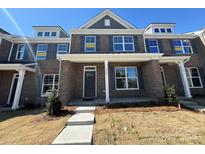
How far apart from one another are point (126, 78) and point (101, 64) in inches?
101

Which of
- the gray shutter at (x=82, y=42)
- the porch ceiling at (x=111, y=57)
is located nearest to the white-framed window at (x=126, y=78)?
the porch ceiling at (x=111, y=57)

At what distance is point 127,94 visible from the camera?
10.2 meters

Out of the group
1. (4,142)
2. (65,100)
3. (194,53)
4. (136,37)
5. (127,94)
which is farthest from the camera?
(194,53)

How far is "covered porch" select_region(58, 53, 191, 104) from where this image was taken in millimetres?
8539

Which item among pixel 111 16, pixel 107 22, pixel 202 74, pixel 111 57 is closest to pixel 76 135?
pixel 111 57

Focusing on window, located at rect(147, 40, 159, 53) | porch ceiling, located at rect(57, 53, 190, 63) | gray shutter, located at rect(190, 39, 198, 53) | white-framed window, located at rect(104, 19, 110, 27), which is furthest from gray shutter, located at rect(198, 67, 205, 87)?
white-framed window, located at rect(104, 19, 110, 27)

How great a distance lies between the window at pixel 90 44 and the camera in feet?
35.6

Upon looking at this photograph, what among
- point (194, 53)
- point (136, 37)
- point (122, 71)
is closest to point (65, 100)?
point (122, 71)

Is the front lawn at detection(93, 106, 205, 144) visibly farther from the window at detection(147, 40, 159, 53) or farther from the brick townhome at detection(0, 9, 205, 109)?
the window at detection(147, 40, 159, 53)

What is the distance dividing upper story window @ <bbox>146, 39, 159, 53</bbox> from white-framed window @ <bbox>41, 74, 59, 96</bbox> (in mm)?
9895

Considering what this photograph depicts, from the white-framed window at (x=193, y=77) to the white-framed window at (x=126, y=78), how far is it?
5.68 meters

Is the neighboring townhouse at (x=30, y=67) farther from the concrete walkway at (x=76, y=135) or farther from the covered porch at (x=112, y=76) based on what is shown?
the concrete walkway at (x=76, y=135)

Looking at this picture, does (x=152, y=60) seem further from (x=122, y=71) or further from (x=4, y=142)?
(x=4, y=142)
